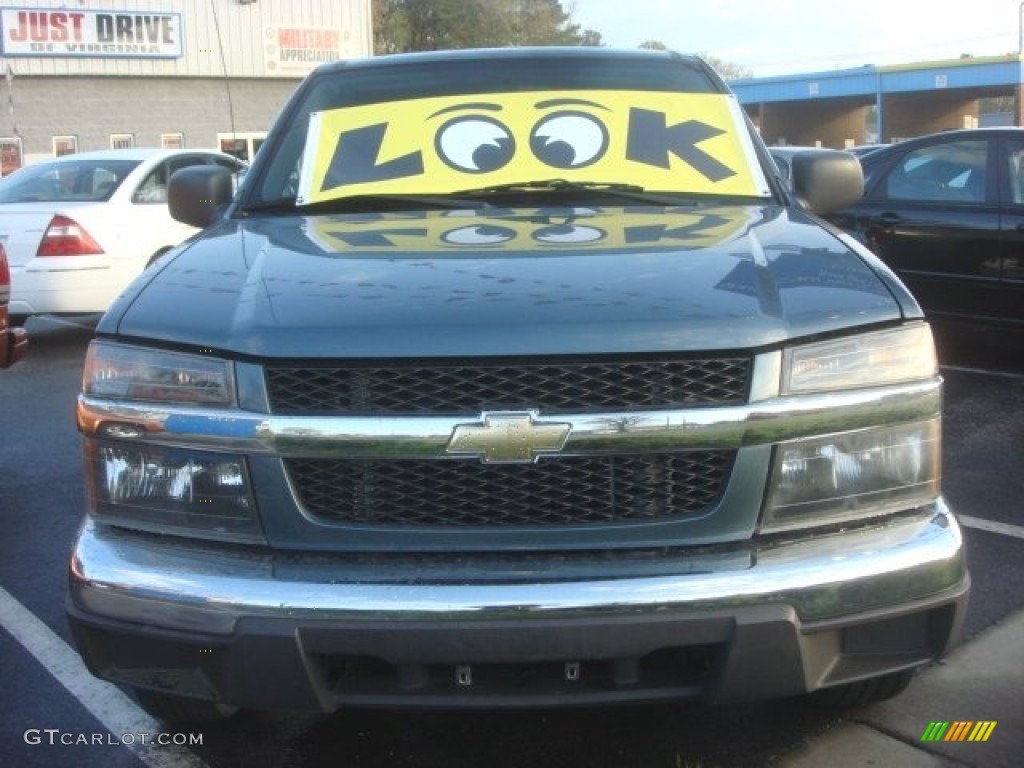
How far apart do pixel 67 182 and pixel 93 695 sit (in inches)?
287

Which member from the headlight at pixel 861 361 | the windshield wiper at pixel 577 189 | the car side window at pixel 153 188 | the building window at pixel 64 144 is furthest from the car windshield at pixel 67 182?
the building window at pixel 64 144

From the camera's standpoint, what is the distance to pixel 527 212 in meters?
3.36

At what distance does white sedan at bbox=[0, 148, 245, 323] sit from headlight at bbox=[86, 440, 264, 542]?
6.61 m

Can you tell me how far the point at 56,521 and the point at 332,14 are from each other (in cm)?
2608

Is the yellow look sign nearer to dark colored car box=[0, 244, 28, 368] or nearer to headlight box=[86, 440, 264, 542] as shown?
headlight box=[86, 440, 264, 542]

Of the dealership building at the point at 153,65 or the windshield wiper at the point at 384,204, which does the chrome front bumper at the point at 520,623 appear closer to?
the windshield wiper at the point at 384,204

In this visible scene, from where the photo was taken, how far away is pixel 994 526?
4.65 metres

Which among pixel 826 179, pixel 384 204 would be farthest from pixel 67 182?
pixel 826 179

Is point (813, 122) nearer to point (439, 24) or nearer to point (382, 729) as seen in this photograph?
point (439, 24)

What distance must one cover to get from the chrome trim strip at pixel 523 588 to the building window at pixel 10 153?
80.9ft

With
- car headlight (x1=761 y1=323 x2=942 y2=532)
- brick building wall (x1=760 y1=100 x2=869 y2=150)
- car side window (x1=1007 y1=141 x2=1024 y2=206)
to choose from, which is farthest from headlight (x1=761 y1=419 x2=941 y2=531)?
brick building wall (x1=760 y1=100 x2=869 y2=150)

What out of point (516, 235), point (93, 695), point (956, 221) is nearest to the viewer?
point (516, 235)

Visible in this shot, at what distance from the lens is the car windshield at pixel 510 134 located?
3617 millimetres

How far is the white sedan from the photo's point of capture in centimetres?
881
